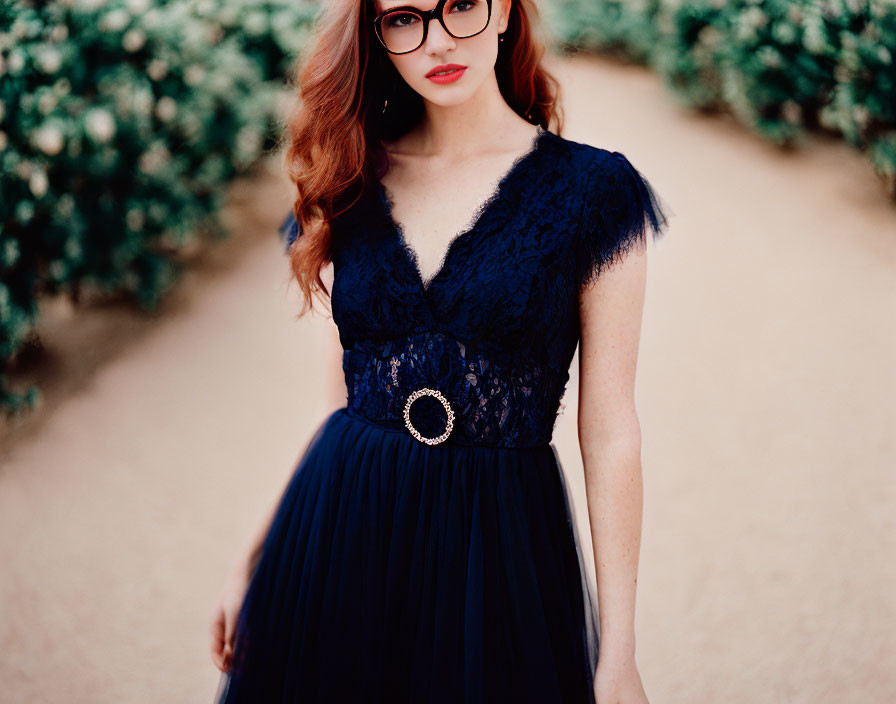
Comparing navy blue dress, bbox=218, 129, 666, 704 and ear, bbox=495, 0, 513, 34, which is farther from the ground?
ear, bbox=495, 0, 513, 34

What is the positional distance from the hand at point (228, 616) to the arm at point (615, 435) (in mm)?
740

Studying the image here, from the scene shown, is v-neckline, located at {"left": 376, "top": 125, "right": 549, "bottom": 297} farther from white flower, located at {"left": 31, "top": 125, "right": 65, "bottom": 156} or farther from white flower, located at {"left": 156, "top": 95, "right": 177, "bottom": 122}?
white flower, located at {"left": 156, "top": 95, "right": 177, "bottom": 122}

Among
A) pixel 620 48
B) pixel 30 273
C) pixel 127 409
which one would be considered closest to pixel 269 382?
pixel 127 409

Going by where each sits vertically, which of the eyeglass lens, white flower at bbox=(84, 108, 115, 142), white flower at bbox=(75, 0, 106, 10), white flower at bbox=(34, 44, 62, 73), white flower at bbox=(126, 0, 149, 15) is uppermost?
white flower at bbox=(126, 0, 149, 15)

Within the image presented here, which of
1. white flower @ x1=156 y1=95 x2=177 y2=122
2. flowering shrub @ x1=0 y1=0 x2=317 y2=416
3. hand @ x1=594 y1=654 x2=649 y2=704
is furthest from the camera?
Result: white flower @ x1=156 y1=95 x2=177 y2=122

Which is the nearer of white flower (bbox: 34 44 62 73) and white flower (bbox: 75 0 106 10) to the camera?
white flower (bbox: 34 44 62 73)

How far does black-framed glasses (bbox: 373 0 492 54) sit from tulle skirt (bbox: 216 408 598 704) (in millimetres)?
728

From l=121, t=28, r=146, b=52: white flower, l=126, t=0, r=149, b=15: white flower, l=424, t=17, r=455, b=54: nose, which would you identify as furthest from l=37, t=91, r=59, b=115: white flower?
l=424, t=17, r=455, b=54: nose

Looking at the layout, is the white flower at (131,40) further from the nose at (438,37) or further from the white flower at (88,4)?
the nose at (438,37)

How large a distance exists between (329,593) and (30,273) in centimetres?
332

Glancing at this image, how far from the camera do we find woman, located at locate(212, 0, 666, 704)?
54.9 inches

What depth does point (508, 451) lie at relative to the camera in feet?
4.74

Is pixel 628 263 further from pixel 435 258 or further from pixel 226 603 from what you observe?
pixel 226 603

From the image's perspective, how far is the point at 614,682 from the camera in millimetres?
1375
